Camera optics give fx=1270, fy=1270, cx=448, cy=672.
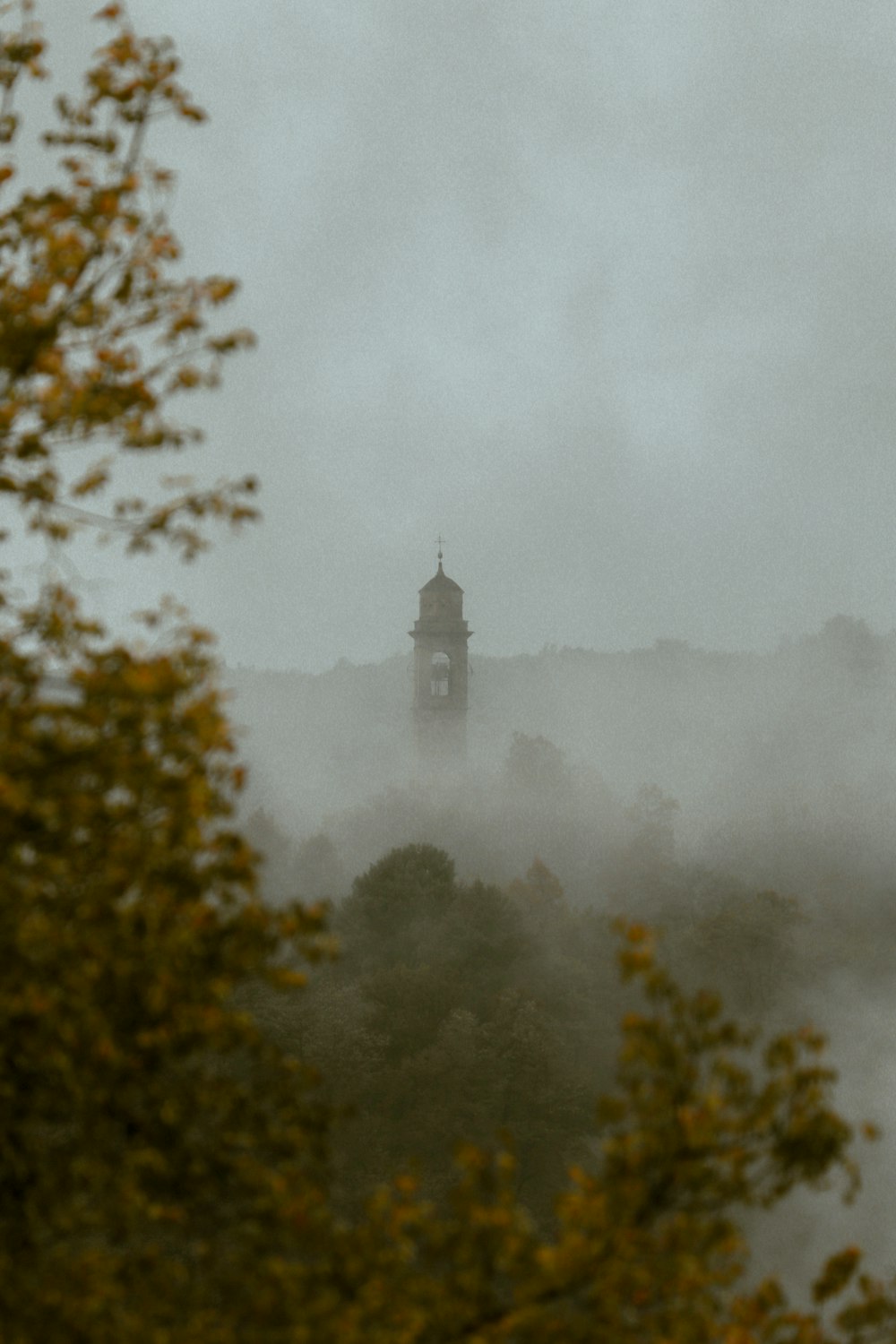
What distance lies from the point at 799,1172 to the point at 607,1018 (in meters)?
35.0

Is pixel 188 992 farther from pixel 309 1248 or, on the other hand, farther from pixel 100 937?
pixel 309 1248

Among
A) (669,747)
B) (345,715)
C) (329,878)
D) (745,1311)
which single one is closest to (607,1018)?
(329,878)

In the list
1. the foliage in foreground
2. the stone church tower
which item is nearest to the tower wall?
the stone church tower

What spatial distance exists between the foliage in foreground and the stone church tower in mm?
55071

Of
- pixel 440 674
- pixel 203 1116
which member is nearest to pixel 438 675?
pixel 440 674

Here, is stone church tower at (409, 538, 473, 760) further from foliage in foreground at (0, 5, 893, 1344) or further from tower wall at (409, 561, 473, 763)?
foliage in foreground at (0, 5, 893, 1344)

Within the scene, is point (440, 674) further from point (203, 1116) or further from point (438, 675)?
point (203, 1116)

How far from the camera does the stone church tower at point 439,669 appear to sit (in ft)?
202

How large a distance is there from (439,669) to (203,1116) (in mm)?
56894

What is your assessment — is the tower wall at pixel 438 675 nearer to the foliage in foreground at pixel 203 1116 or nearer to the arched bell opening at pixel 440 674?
the arched bell opening at pixel 440 674

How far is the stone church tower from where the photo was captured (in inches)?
2425

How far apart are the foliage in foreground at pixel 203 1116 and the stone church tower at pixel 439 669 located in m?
55.1

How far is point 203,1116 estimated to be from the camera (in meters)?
6.38

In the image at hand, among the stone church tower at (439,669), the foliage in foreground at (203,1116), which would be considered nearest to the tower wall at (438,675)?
the stone church tower at (439,669)
